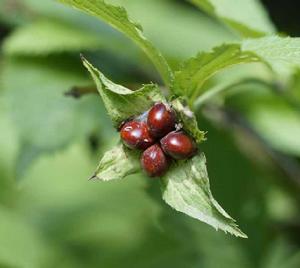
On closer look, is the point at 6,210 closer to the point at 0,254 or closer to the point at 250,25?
the point at 0,254

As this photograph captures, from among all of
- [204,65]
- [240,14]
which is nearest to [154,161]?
[204,65]

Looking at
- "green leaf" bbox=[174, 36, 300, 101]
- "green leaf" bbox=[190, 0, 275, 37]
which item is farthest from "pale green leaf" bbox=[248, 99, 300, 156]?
"green leaf" bbox=[174, 36, 300, 101]

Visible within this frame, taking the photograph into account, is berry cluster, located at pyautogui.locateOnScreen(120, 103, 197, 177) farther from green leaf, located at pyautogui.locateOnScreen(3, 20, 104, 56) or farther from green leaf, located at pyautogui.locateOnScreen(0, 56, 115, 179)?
green leaf, located at pyautogui.locateOnScreen(3, 20, 104, 56)

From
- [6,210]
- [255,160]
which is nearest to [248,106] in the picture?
[255,160]

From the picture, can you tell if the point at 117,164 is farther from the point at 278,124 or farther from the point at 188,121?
the point at 278,124

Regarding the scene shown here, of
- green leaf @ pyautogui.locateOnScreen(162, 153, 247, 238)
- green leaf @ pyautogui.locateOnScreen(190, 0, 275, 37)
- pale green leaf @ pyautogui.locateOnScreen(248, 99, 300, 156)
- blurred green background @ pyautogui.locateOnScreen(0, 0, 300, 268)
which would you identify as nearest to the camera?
green leaf @ pyautogui.locateOnScreen(162, 153, 247, 238)

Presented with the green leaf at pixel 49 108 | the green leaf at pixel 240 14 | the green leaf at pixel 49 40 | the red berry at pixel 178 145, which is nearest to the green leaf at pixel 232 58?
the red berry at pixel 178 145

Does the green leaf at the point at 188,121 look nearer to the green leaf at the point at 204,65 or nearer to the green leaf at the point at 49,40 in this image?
the green leaf at the point at 204,65
